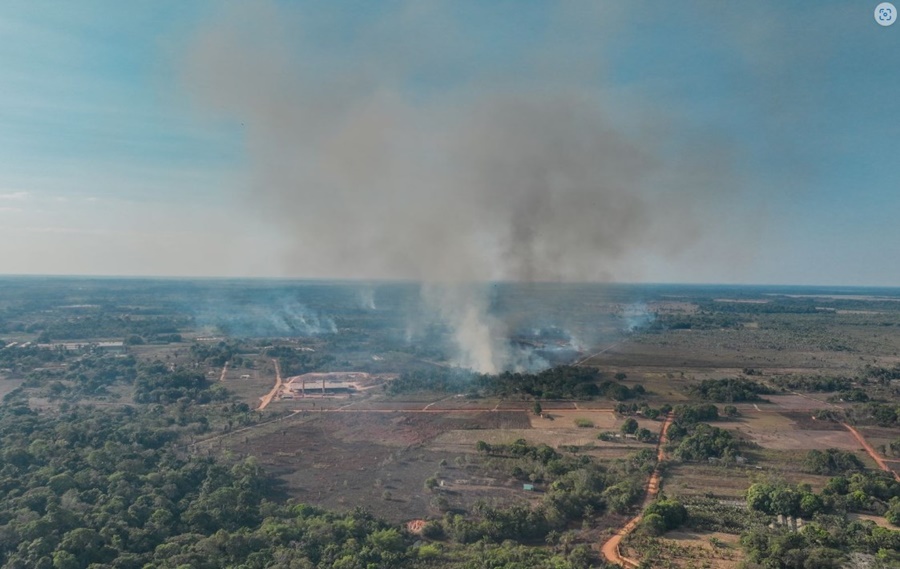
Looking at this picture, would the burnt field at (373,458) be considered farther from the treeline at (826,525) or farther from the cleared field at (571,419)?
the treeline at (826,525)

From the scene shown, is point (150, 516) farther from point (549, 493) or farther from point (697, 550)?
point (697, 550)

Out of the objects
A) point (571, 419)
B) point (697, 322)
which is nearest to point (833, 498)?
point (571, 419)

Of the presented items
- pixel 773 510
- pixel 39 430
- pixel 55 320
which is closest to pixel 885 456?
pixel 773 510

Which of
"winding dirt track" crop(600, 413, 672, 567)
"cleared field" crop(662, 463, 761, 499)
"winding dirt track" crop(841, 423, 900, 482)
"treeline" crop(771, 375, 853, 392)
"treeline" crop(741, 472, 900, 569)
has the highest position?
"treeline" crop(771, 375, 853, 392)

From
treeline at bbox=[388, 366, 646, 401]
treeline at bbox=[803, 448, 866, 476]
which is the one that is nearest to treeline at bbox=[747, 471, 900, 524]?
treeline at bbox=[803, 448, 866, 476]

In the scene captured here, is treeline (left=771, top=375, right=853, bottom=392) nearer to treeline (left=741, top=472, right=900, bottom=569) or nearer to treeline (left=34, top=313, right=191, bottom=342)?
treeline (left=741, top=472, right=900, bottom=569)

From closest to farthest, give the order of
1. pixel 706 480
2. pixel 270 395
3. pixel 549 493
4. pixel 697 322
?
pixel 549 493
pixel 706 480
pixel 270 395
pixel 697 322

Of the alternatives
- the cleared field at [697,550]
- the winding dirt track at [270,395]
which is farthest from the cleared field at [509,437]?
the winding dirt track at [270,395]

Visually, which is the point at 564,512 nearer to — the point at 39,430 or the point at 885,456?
the point at 885,456
